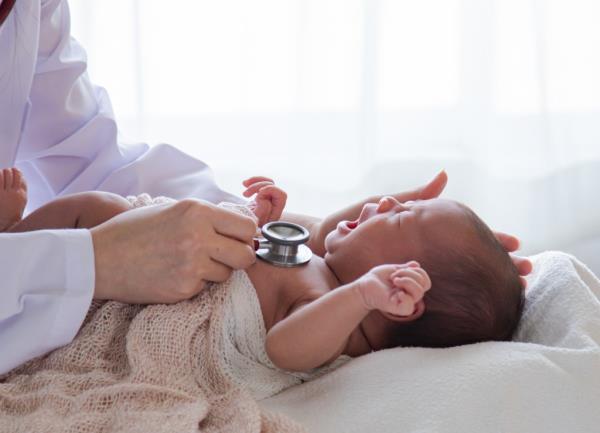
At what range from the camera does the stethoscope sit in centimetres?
112

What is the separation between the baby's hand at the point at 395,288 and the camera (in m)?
0.95

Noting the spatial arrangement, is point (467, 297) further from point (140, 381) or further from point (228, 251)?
point (140, 381)

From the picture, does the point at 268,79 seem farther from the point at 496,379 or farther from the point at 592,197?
the point at 496,379

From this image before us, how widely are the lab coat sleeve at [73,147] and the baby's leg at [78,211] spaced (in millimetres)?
251

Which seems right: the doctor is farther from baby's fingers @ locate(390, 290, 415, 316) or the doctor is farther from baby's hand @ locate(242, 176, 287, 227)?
baby's fingers @ locate(390, 290, 415, 316)

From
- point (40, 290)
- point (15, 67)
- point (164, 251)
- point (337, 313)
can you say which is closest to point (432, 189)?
point (337, 313)

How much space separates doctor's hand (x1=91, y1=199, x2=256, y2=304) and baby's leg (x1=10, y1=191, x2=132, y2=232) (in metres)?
0.19

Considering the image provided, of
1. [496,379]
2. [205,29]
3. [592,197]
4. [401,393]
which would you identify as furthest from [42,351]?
[592,197]

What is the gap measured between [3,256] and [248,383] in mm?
341

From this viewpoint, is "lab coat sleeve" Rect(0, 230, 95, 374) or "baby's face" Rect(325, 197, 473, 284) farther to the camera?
"baby's face" Rect(325, 197, 473, 284)

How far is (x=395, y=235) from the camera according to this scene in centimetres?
116

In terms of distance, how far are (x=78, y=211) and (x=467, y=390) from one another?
2.12 ft

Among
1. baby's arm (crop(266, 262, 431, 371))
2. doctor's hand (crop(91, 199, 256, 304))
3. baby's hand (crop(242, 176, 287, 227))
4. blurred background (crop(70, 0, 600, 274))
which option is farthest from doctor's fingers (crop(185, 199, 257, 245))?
blurred background (crop(70, 0, 600, 274))

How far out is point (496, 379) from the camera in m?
0.94
